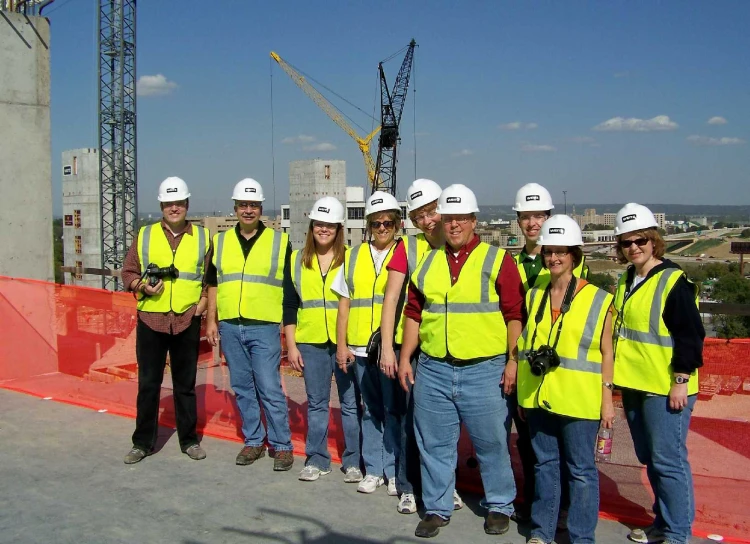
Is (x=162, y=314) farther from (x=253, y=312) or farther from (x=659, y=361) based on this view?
Answer: (x=659, y=361)

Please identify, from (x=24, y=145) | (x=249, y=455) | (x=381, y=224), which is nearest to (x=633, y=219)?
(x=381, y=224)

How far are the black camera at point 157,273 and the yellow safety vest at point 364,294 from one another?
1381 millimetres

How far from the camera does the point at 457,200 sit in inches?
149

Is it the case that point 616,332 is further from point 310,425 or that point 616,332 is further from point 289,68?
point 289,68

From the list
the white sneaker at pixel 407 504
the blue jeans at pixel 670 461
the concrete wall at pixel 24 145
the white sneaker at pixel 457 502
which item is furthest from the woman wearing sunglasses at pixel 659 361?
the concrete wall at pixel 24 145

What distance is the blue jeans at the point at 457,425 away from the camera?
12.5 feet

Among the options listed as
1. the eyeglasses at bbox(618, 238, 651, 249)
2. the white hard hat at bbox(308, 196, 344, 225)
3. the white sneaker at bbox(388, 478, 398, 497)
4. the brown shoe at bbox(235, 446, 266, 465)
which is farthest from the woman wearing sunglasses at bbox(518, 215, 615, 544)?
the brown shoe at bbox(235, 446, 266, 465)

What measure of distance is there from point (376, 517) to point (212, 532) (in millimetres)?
923

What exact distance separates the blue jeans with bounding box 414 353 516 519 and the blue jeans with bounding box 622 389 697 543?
751mm

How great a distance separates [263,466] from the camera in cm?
491

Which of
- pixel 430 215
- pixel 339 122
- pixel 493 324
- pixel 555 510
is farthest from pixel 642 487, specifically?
pixel 339 122

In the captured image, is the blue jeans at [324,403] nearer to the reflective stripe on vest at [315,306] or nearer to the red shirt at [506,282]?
the reflective stripe on vest at [315,306]

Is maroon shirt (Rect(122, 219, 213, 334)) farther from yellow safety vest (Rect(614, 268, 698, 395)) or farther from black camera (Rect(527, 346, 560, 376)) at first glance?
yellow safety vest (Rect(614, 268, 698, 395))

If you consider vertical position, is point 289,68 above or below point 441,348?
above
